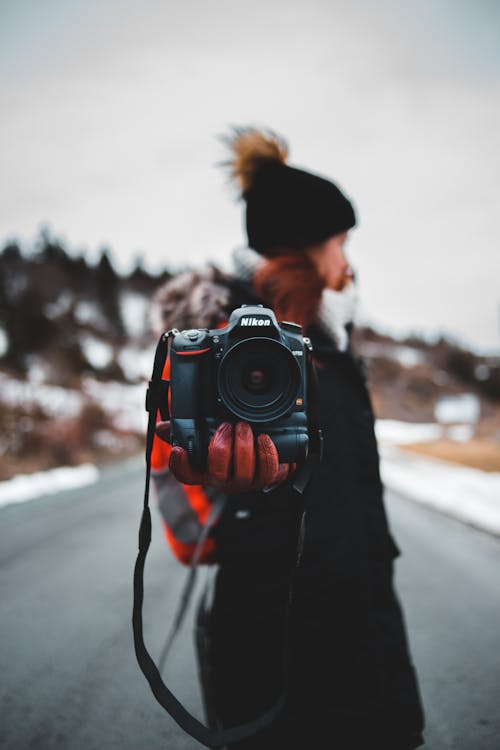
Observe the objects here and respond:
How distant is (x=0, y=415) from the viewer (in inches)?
441

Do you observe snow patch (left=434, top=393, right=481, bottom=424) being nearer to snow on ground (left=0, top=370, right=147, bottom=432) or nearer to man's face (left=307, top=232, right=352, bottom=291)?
snow on ground (left=0, top=370, right=147, bottom=432)

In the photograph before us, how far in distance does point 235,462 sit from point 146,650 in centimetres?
46

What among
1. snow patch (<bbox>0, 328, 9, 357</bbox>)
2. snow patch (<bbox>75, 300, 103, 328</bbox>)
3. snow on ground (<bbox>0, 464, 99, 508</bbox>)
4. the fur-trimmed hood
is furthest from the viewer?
snow patch (<bbox>75, 300, 103, 328</bbox>)

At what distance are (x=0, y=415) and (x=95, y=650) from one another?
1071cm

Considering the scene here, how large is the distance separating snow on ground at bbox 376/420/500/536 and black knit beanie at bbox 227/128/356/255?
7.60 ft

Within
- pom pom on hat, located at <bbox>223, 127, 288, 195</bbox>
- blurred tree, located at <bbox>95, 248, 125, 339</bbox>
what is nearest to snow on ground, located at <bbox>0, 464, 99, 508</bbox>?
pom pom on hat, located at <bbox>223, 127, 288, 195</bbox>

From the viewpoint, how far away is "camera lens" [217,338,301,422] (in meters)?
0.92

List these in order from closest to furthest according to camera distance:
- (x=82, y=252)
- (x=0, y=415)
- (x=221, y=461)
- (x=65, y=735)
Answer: (x=221, y=461)
(x=65, y=735)
(x=0, y=415)
(x=82, y=252)

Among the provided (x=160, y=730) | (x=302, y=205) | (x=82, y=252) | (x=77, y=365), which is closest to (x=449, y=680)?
(x=160, y=730)

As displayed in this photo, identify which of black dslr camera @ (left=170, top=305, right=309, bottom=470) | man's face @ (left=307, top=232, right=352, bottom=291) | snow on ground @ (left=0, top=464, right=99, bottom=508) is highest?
man's face @ (left=307, top=232, right=352, bottom=291)

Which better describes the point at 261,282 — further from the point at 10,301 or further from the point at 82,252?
the point at 82,252

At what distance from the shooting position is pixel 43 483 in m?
7.48

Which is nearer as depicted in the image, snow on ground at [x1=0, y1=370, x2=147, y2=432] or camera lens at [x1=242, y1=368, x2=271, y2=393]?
camera lens at [x1=242, y1=368, x2=271, y2=393]

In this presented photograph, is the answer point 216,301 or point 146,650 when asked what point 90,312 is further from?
point 146,650
